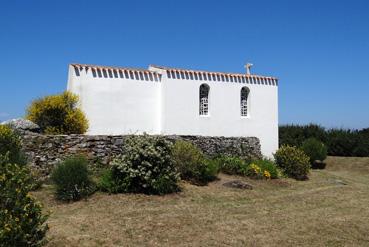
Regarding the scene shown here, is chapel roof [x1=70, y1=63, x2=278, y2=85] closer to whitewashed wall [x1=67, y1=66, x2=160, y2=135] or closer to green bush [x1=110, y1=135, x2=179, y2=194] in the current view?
whitewashed wall [x1=67, y1=66, x2=160, y2=135]

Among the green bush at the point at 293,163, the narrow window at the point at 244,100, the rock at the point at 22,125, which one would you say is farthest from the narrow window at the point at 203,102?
the rock at the point at 22,125

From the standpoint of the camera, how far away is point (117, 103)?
60.8 ft

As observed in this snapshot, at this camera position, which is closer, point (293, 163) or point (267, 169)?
point (267, 169)

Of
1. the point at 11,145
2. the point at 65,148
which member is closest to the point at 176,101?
the point at 65,148

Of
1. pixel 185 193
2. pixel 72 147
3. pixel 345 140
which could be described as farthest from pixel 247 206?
pixel 345 140

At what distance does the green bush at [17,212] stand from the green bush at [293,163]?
505 inches

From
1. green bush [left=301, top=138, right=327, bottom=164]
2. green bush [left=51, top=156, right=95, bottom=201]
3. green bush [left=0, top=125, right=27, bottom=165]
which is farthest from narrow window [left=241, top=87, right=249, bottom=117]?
green bush [left=0, top=125, right=27, bottom=165]

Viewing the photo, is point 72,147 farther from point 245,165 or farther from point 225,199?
point 245,165

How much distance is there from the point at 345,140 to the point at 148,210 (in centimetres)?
2016

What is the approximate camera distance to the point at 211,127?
2064 centimetres

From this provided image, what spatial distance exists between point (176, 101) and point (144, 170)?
8.27 meters

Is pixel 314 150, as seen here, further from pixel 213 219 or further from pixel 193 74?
pixel 213 219

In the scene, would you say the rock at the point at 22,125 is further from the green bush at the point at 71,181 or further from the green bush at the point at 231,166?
the green bush at the point at 231,166

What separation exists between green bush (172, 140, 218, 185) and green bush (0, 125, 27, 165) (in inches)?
176
